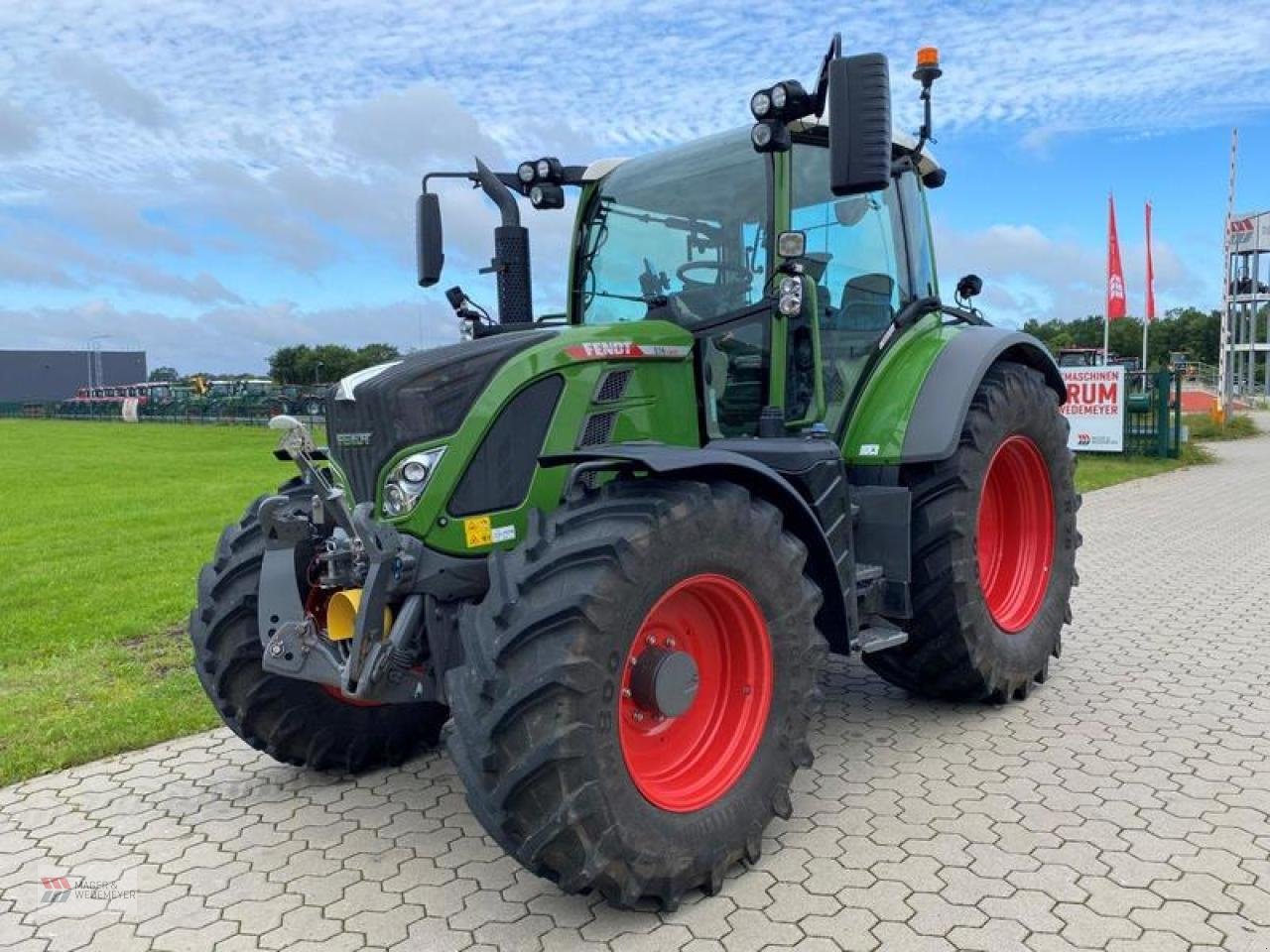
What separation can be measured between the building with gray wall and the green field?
81313 mm

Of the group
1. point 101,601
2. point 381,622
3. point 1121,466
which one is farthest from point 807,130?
point 1121,466

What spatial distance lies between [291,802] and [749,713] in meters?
1.85

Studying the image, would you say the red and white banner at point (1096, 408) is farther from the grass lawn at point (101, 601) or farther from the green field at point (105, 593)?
the grass lawn at point (101, 601)

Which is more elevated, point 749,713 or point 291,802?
point 749,713

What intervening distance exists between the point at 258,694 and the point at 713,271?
95.3 inches

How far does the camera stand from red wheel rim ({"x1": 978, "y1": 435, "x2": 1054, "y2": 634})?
17.3 ft

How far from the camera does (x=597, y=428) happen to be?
3646 millimetres

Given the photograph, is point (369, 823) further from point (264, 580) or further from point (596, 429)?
point (596, 429)

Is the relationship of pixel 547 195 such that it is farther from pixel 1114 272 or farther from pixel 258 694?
pixel 1114 272

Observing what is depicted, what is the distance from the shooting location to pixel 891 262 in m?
4.96

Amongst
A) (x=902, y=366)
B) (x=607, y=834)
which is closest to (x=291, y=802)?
(x=607, y=834)

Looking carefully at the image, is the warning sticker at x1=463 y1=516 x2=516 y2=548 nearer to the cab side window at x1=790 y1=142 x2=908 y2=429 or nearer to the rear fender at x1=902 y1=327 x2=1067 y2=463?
the cab side window at x1=790 y1=142 x2=908 y2=429

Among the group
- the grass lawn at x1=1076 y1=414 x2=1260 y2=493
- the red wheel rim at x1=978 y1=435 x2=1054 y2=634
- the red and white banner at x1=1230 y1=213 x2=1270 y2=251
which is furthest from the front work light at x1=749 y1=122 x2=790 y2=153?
the red and white banner at x1=1230 y1=213 x2=1270 y2=251

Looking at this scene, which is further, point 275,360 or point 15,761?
point 275,360
